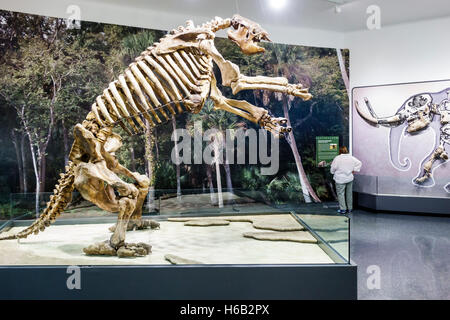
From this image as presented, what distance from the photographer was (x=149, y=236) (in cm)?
414

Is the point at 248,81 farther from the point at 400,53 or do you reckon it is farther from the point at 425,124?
the point at 400,53

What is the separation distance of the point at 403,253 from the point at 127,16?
6.63m

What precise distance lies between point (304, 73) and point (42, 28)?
584 cm

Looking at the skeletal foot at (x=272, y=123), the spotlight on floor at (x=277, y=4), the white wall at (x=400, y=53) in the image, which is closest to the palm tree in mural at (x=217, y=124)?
the spotlight on floor at (x=277, y=4)

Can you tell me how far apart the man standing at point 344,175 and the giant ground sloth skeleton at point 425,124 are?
1.11 meters

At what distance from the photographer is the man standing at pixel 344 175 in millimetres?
8031

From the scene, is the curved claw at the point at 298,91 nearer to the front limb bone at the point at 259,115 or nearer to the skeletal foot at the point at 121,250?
the front limb bone at the point at 259,115

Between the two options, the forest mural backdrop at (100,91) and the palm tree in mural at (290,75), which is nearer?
the forest mural backdrop at (100,91)

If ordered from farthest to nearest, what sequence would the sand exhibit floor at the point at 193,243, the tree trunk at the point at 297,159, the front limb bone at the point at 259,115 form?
the tree trunk at the point at 297,159 < the front limb bone at the point at 259,115 < the sand exhibit floor at the point at 193,243

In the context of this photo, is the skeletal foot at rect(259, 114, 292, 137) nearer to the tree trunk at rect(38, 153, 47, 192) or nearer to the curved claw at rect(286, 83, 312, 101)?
the curved claw at rect(286, 83, 312, 101)

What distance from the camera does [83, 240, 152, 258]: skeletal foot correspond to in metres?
3.50

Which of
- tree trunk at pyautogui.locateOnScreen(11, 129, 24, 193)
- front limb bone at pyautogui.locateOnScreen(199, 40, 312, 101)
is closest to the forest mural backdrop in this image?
tree trunk at pyautogui.locateOnScreen(11, 129, 24, 193)
